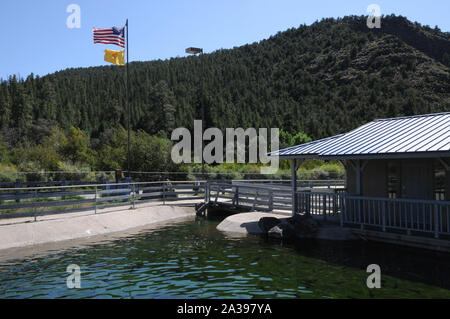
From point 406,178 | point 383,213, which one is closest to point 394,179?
point 406,178

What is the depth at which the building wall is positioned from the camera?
49.2 feet

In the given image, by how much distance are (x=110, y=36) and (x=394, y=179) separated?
20.9m

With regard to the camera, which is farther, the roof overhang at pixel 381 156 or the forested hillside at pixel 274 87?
the forested hillside at pixel 274 87

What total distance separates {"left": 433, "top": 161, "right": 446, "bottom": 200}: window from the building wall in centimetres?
10

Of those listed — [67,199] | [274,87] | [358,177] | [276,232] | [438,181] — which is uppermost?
[274,87]

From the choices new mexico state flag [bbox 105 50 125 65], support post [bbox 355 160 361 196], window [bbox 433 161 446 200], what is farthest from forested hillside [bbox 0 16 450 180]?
window [bbox 433 161 446 200]

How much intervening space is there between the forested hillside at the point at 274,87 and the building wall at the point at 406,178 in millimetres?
64723

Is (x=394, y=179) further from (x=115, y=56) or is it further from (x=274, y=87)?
(x=274, y=87)

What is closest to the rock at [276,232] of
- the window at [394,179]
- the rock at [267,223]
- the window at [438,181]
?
the rock at [267,223]

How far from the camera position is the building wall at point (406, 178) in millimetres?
14992

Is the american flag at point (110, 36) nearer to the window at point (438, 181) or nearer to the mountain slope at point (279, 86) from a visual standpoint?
the window at point (438, 181)

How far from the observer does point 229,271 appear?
11289 mm

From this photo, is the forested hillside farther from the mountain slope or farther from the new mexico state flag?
the new mexico state flag
